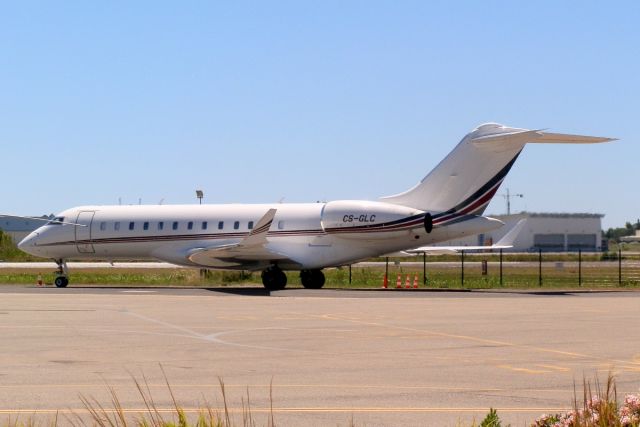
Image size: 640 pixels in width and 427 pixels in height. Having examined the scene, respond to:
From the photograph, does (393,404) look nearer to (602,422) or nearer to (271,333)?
(602,422)

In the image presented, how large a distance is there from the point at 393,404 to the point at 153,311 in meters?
14.9

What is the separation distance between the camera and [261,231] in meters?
34.8

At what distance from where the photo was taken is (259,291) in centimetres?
3588

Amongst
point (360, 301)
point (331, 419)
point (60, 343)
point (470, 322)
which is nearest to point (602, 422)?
point (331, 419)

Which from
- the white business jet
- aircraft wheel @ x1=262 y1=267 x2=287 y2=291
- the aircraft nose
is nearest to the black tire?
the white business jet

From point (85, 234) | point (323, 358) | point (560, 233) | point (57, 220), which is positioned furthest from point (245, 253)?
point (560, 233)

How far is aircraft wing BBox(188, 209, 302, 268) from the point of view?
34875 millimetres

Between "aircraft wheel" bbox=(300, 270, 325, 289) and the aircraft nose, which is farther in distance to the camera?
the aircraft nose

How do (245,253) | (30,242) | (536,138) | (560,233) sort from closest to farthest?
1. (536,138)
2. (245,253)
3. (30,242)
4. (560,233)

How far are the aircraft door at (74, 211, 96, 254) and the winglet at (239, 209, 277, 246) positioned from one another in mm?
8876

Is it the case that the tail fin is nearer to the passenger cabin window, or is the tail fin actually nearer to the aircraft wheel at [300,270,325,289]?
the aircraft wheel at [300,270,325,289]

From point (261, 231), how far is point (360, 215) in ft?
11.4

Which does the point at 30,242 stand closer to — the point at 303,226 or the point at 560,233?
the point at 303,226

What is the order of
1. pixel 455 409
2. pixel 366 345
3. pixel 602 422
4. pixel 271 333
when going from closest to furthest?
pixel 602 422
pixel 455 409
pixel 366 345
pixel 271 333
